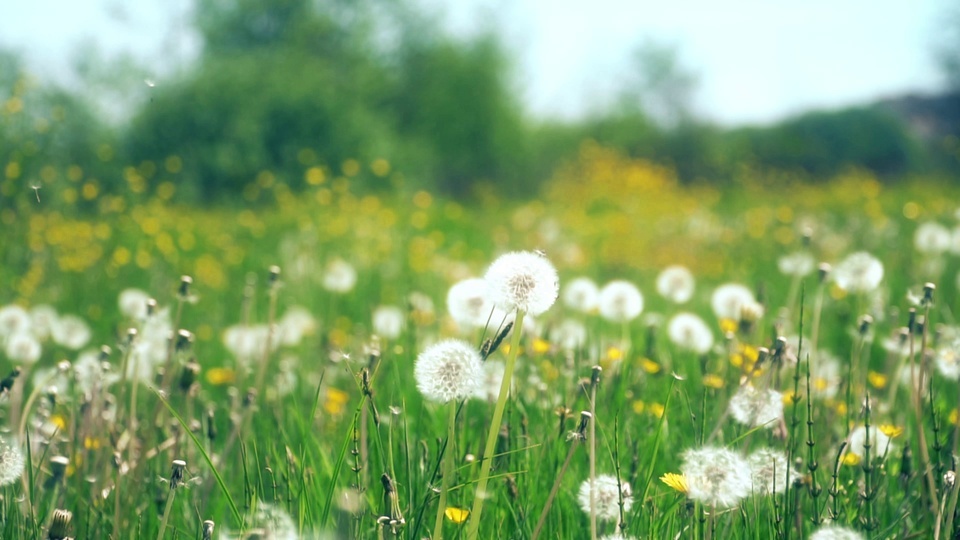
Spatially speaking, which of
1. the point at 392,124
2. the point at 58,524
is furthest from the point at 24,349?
the point at 392,124

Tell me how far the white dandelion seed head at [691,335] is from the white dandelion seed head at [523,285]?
4.88 feet

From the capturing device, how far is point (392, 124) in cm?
2042

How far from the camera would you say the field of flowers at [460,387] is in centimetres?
133

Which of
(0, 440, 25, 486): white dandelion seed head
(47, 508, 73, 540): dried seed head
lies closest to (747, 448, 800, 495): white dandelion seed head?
(47, 508, 73, 540): dried seed head

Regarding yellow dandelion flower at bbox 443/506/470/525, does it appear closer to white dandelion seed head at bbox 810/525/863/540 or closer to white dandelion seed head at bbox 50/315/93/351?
white dandelion seed head at bbox 810/525/863/540

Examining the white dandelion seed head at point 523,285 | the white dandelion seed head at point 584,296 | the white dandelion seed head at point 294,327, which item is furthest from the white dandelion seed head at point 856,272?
the white dandelion seed head at point 294,327

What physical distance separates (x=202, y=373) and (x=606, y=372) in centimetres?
169

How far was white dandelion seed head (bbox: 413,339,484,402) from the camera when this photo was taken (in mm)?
1201

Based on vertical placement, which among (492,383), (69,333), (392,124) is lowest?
(492,383)

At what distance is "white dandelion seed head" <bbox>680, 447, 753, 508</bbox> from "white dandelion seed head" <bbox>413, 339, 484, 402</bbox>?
0.38 metres

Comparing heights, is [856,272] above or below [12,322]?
above

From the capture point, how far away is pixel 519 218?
878cm

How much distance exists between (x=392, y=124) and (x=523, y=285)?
19738 millimetres

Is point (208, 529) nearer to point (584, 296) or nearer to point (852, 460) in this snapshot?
point (852, 460)
